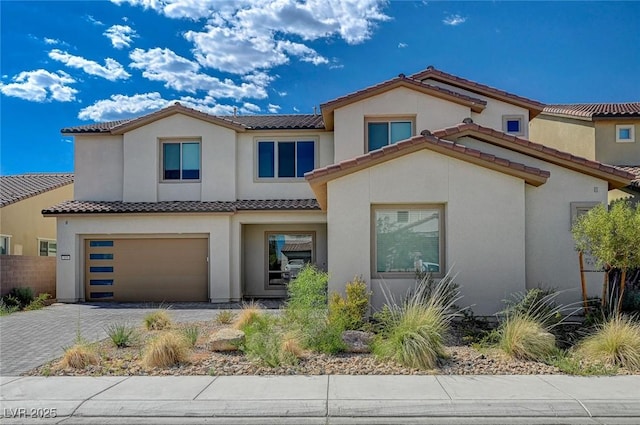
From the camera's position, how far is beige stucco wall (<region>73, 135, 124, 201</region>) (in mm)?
19172

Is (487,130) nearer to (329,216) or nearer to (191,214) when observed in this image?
(329,216)

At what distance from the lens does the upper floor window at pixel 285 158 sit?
18.9 metres

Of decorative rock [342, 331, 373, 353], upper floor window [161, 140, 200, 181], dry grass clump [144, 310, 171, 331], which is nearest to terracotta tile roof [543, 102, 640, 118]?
upper floor window [161, 140, 200, 181]

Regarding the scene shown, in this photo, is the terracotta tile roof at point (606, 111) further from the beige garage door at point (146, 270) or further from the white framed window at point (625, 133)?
the beige garage door at point (146, 270)

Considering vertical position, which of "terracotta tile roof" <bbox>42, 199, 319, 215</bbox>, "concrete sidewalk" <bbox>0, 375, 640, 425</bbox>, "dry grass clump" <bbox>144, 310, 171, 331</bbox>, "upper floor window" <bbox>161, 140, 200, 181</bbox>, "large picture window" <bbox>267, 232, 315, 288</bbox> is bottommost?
"concrete sidewalk" <bbox>0, 375, 640, 425</bbox>

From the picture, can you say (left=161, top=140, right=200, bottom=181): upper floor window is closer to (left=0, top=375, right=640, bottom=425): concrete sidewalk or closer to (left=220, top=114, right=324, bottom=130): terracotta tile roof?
(left=220, top=114, right=324, bottom=130): terracotta tile roof

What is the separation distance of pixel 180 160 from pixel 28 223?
27.8ft

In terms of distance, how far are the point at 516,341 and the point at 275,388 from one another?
4.41 metres

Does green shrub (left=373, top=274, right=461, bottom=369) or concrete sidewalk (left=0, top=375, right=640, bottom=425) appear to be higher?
green shrub (left=373, top=274, right=461, bottom=369)

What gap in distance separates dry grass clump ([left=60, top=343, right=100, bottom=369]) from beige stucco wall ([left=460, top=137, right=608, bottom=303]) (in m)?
9.43

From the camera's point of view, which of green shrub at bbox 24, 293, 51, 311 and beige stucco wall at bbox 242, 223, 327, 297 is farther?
beige stucco wall at bbox 242, 223, 327, 297

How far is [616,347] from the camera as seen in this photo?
8.59 m

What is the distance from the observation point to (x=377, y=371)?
820cm

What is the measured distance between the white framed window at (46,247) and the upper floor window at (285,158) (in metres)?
11.5
